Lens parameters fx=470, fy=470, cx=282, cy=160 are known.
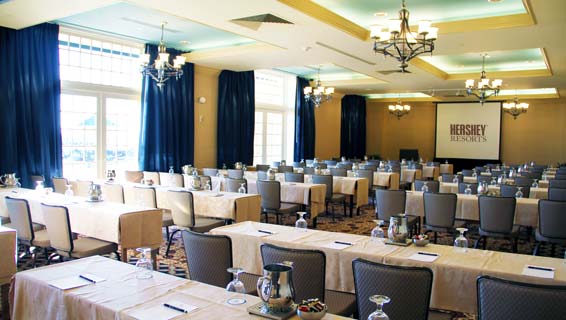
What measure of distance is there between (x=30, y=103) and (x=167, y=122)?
3.18 meters

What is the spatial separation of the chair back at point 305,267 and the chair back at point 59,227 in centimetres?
255

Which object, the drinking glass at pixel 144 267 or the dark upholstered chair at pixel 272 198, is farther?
the dark upholstered chair at pixel 272 198

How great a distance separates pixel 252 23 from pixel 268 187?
2.66 m

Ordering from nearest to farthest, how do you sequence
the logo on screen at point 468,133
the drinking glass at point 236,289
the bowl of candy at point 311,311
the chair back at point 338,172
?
the bowl of candy at point 311,311 → the drinking glass at point 236,289 → the chair back at point 338,172 → the logo on screen at point 468,133

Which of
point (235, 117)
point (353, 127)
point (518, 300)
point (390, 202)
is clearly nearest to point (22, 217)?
point (390, 202)

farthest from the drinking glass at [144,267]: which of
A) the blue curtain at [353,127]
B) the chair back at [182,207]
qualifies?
the blue curtain at [353,127]

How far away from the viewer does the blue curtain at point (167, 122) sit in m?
10.3

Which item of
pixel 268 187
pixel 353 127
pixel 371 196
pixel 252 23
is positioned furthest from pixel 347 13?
pixel 353 127

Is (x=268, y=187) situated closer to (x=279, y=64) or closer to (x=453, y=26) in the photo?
(x=453, y=26)

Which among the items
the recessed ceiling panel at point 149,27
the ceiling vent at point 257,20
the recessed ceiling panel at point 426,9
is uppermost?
the recessed ceiling panel at point 426,9

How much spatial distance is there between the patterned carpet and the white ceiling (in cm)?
320

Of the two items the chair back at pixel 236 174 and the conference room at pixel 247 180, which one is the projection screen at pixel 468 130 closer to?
the conference room at pixel 247 180

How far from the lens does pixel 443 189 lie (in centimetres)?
842

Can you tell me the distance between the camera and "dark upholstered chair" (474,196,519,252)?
229 inches
